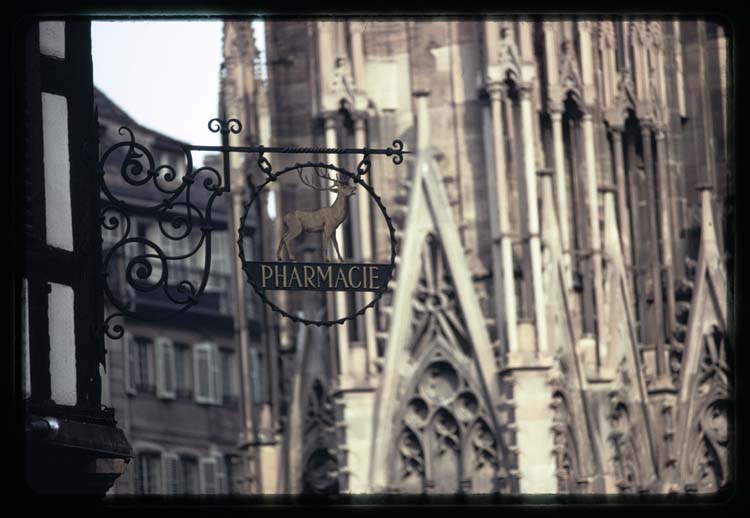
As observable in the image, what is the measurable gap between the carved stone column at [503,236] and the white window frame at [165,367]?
33.0m

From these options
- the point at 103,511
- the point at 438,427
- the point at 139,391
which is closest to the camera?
the point at 103,511

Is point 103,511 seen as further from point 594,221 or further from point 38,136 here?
point 594,221

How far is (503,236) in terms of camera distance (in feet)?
213

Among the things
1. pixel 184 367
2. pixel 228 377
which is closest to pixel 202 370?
pixel 184 367

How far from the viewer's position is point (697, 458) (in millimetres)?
67562

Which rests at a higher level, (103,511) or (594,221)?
(594,221)

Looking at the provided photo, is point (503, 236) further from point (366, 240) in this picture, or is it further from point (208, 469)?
point (208, 469)

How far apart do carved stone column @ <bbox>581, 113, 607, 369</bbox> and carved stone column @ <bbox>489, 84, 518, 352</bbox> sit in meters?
2.09

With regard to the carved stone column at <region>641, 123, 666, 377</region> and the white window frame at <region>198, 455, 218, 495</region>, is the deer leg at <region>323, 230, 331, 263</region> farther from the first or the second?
the white window frame at <region>198, 455, 218, 495</region>

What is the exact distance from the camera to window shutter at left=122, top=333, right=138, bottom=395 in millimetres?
96250

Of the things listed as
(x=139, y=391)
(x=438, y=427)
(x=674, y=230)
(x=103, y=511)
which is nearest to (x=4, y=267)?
(x=103, y=511)

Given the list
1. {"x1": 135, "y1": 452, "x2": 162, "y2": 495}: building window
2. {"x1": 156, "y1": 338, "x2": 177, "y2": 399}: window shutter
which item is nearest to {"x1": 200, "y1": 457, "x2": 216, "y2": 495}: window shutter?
{"x1": 135, "y1": 452, "x2": 162, "y2": 495}: building window

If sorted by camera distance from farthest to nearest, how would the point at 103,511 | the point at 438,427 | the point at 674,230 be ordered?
the point at 674,230 < the point at 438,427 < the point at 103,511

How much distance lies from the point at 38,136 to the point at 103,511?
3.71 m
